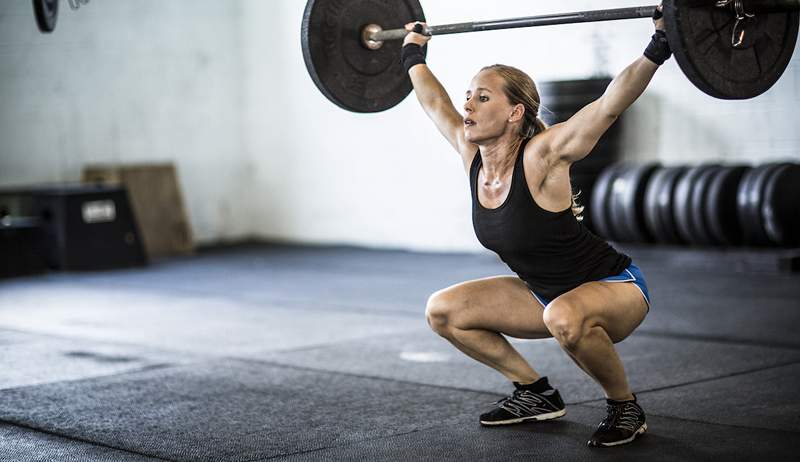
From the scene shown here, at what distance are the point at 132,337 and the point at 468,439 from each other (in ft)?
7.06

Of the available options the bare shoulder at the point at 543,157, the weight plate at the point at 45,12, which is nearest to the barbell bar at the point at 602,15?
the bare shoulder at the point at 543,157

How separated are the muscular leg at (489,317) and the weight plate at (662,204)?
355cm

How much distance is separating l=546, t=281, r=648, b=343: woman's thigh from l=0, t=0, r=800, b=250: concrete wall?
3.95 meters

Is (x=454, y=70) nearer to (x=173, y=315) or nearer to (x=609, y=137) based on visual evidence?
(x=609, y=137)

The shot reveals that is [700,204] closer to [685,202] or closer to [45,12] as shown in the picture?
[685,202]

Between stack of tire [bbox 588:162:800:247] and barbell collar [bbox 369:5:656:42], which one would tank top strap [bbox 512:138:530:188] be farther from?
stack of tire [bbox 588:162:800:247]

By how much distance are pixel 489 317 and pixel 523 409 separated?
265 millimetres

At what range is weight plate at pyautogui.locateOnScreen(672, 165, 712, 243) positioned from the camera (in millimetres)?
5922

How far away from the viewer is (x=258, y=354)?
12.7ft

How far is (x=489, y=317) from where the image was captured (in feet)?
8.64

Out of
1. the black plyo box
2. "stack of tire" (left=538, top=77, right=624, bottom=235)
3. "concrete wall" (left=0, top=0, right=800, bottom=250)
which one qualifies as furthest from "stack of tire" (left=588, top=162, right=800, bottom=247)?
the black plyo box

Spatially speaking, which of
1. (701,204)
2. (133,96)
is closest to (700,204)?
(701,204)

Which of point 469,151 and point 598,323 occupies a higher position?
point 469,151

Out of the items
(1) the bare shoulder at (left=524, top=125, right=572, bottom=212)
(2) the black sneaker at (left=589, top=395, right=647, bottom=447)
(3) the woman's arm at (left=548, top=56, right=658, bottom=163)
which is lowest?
(2) the black sneaker at (left=589, top=395, right=647, bottom=447)
